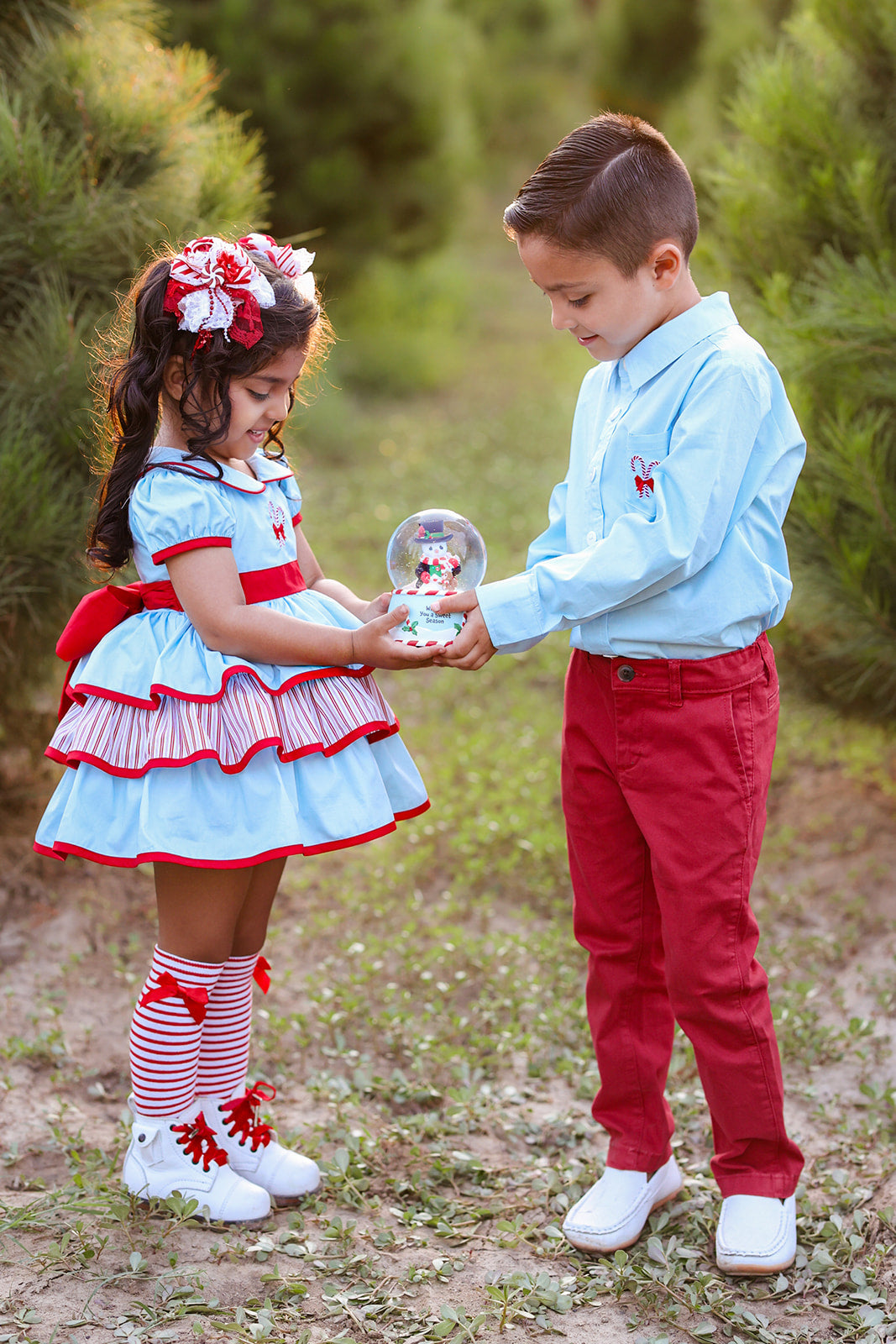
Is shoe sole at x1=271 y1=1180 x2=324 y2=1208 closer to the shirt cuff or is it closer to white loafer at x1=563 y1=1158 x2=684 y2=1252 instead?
white loafer at x1=563 y1=1158 x2=684 y2=1252

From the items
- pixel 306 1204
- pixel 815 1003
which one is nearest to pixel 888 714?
pixel 815 1003

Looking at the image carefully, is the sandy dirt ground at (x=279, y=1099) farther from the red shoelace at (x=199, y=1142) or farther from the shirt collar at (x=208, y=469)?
the shirt collar at (x=208, y=469)

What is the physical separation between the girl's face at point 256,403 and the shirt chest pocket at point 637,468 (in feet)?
2.01

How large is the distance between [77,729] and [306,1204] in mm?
1103

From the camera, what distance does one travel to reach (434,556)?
2312mm

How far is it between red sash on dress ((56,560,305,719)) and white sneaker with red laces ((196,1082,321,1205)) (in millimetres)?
905

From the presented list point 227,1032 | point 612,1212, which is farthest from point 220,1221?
point 612,1212

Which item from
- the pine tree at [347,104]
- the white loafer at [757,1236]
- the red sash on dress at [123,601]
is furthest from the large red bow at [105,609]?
the pine tree at [347,104]

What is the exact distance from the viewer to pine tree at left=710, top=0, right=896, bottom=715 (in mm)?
3533

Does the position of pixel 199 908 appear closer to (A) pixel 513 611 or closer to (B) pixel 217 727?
(B) pixel 217 727

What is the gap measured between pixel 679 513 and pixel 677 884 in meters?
0.65

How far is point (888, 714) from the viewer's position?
397cm

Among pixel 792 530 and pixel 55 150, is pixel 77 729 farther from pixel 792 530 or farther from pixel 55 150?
pixel 792 530

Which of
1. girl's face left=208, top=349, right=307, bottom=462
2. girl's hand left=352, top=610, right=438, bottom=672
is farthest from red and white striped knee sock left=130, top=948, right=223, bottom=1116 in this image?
girl's face left=208, top=349, right=307, bottom=462
